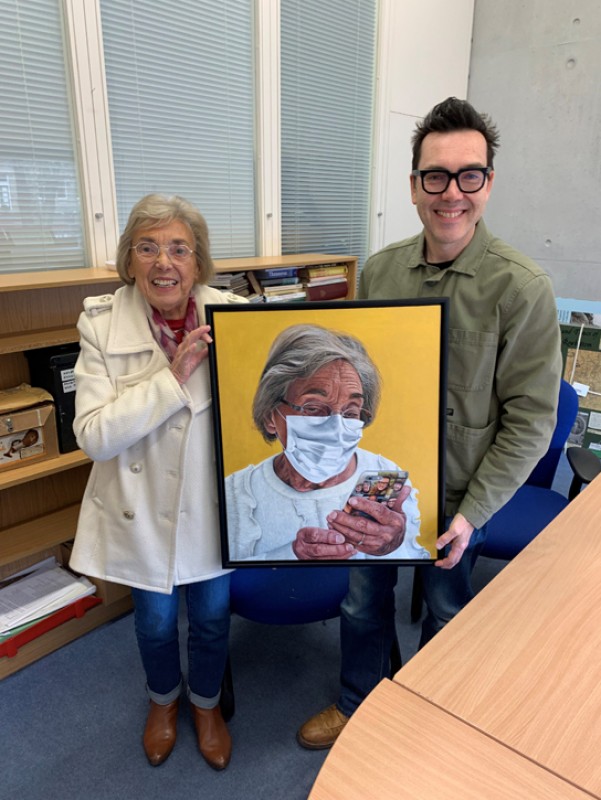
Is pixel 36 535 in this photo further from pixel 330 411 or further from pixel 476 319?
pixel 476 319

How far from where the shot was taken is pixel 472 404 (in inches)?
53.5

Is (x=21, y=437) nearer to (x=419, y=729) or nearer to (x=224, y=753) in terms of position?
(x=224, y=753)

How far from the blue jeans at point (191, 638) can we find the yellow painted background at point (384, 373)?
57 centimetres

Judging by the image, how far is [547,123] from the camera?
413cm

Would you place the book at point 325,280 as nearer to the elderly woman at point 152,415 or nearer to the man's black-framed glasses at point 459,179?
the elderly woman at point 152,415

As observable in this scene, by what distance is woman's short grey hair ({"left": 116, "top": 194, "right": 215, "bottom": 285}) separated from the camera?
137 centimetres

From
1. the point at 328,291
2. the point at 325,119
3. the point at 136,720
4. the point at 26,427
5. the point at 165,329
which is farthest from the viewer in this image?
the point at 325,119

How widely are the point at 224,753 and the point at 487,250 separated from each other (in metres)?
1.70

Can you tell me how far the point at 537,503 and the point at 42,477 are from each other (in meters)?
2.12

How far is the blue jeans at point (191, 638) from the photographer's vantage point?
1.64 meters

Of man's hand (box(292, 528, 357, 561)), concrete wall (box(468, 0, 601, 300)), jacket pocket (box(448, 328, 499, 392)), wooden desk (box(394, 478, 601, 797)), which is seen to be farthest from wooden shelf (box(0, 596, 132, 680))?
concrete wall (box(468, 0, 601, 300))

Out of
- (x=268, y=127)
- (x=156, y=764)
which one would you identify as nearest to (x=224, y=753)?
(x=156, y=764)

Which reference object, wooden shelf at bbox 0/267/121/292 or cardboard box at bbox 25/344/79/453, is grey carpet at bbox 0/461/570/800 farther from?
wooden shelf at bbox 0/267/121/292

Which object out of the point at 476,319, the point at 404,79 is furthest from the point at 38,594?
the point at 404,79
